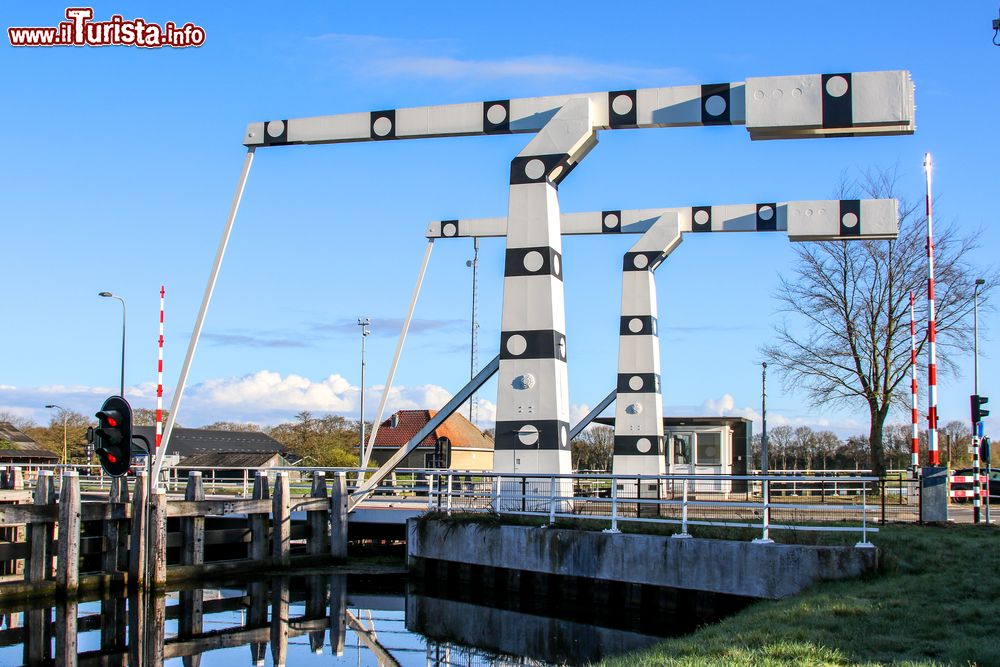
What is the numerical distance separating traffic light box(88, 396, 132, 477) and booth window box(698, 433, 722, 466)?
21860mm

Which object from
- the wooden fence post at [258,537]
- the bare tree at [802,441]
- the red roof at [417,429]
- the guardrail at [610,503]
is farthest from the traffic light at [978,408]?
the bare tree at [802,441]

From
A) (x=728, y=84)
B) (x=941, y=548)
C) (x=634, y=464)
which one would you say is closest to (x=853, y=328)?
(x=634, y=464)

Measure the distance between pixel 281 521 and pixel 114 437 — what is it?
6.31m

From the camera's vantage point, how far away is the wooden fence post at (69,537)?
16.1m

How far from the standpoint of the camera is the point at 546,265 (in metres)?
17.8

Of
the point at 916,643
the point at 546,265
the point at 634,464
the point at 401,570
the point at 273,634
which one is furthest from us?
the point at 634,464

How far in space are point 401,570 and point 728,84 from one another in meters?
10.4

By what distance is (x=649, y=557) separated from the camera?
47.6 ft

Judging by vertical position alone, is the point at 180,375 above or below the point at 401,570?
above

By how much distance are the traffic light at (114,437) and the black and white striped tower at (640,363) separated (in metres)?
13.9

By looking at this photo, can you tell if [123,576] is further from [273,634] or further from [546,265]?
[546,265]

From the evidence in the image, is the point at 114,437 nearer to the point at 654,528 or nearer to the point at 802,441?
the point at 654,528

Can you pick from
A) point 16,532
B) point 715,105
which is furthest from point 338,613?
point 715,105

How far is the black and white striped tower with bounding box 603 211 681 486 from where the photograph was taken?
25.1 m
